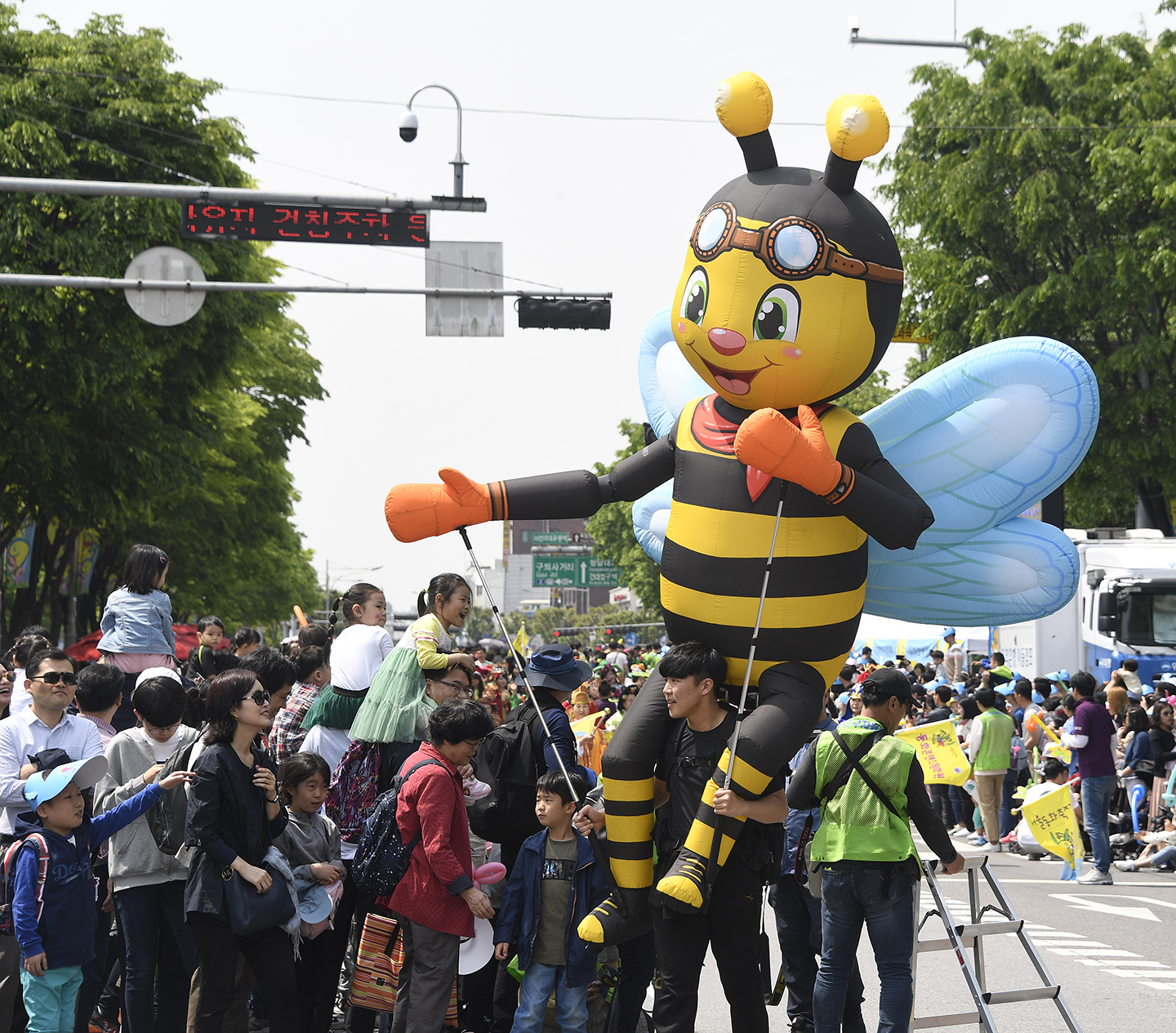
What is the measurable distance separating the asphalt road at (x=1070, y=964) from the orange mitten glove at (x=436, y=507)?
3024 millimetres

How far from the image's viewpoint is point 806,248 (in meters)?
5.01

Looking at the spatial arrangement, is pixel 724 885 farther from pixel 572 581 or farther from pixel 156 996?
pixel 572 581

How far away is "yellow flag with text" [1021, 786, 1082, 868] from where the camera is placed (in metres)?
9.23

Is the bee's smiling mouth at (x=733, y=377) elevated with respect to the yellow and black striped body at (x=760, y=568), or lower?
elevated

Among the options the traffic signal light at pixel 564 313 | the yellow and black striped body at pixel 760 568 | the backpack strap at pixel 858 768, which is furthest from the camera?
the traffic signal light at pixel 564 313

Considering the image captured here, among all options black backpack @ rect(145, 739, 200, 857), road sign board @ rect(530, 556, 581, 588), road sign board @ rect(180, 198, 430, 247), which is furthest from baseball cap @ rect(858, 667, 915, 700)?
road sign board @ rect(530, 556, 581, 588)

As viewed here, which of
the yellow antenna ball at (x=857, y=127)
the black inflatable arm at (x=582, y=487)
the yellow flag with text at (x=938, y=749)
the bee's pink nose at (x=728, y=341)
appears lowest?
the yellow flag with text at (x=938, y=749)

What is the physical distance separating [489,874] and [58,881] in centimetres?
175

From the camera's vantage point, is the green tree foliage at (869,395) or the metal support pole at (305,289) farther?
the green tree foliage at (869,395)

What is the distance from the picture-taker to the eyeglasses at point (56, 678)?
5879 mm

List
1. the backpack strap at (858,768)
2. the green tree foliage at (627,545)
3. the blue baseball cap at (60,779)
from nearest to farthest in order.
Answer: the blue baseball cap at (60,779)
the backpack strap at (858,768)
the green tree foliage at (627,545)

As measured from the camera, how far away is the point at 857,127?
4.98 metres

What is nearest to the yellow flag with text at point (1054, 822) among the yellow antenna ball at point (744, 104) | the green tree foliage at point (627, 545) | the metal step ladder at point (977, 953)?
the metal step ladder at point (977, 953)

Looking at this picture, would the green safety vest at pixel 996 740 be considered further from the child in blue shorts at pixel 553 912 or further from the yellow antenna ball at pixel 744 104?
the yellow antenna ball at pixel 744 104
